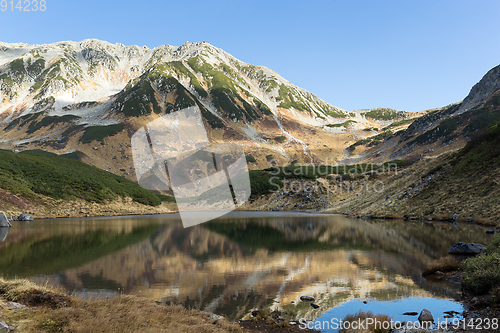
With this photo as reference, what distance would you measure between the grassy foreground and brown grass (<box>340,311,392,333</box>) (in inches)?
185

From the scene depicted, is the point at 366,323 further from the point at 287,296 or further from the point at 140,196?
the point at 140,196

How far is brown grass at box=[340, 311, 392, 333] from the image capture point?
11.2 meters

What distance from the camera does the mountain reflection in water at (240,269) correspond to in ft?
53.1

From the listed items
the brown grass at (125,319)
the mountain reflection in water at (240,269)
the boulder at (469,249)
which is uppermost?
the brown grass at (125,319)

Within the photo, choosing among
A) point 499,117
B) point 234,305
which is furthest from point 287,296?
point 499,117

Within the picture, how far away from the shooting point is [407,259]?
81.4 ft

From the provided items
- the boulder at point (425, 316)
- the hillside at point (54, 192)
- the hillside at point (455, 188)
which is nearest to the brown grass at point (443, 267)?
the boulder at point (425, 316)

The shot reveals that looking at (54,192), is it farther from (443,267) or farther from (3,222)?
(443,267)

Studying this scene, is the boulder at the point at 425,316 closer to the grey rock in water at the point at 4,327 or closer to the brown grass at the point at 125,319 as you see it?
the brown grass at the point at 125,319

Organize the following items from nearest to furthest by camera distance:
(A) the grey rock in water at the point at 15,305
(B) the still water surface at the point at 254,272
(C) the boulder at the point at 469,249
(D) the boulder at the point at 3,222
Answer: (A) the grey rock in water at the point at 15,305, (B) the still water surface at the point at 254,272, (C) the boulder at the point at 469,249, (D) the boulder at the point at 3,222

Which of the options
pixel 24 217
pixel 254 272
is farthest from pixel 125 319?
pixel 24 217

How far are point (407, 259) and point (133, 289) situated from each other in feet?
71.2

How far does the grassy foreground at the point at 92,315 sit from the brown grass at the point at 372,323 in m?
4.70

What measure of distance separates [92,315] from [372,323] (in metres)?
10.7
